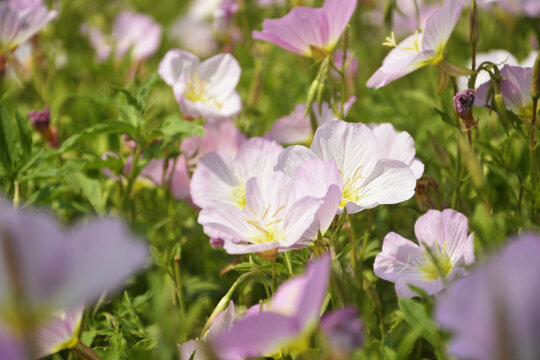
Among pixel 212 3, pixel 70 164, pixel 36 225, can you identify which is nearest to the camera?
pixel 36 225

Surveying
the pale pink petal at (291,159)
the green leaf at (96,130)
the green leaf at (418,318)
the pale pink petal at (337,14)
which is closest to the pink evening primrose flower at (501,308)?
the green leaf at (418,318)

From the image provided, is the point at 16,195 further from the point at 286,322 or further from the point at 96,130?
the point at 286,322

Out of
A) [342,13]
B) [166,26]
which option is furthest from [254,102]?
[166,26]

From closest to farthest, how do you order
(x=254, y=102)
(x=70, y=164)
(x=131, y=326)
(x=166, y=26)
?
1. (x=131, y=326)
2. (x=70, y=164)
3. (x=254, y=102)
4. (x=166, y=26)

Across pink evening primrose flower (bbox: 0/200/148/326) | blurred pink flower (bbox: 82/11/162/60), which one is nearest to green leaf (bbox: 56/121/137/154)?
pink evening primrose flower (bbox: 0/200/148/326)

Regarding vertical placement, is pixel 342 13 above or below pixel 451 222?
above

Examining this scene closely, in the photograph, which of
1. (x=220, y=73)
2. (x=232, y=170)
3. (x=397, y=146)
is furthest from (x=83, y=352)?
(x=220, y=73)

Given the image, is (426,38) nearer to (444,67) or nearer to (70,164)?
(444,67)

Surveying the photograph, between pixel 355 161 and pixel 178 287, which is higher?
pixel 355 161
